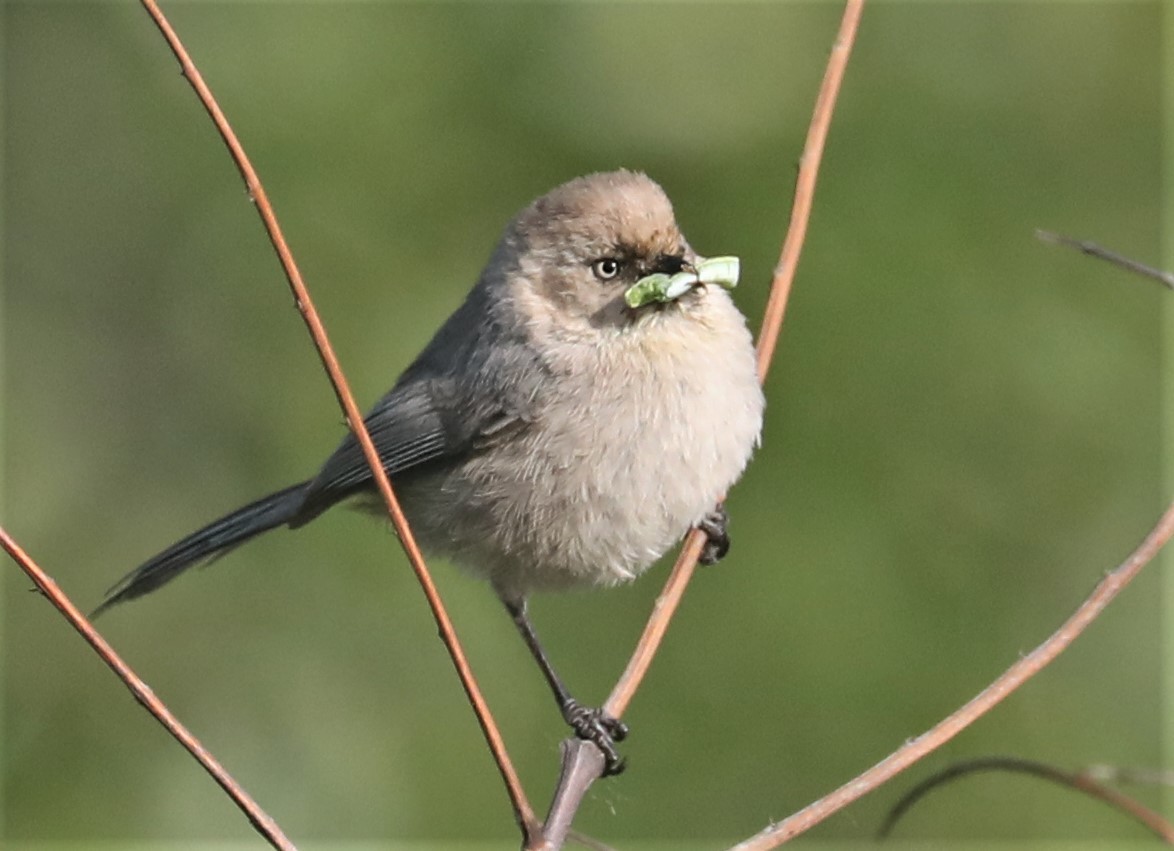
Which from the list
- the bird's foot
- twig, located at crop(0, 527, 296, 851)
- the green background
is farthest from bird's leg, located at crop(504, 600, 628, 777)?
twig, located at crop(0, 527, 296, 851)

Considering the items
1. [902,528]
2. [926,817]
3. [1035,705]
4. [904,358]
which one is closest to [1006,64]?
[904,358]

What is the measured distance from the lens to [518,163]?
526cm

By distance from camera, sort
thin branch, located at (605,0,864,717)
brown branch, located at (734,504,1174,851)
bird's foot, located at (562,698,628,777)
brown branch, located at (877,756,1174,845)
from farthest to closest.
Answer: bird's foot, located at (562,698,628,777)
thin branch, located at (605,0,864,717)
brown branch, located at (877,756,1174,845)
brown branch, located at (734,504,1174,851)

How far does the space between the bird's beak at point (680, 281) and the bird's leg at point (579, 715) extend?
90cm

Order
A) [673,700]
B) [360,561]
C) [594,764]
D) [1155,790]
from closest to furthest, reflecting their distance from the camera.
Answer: [594,764], [1155,790], [673,700], [360,561]

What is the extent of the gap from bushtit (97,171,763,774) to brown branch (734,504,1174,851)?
1.04 m

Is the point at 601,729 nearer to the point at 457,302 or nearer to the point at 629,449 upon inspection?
the point at 629,449

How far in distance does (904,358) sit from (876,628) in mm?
795

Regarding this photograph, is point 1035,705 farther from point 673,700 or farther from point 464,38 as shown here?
point 464,38

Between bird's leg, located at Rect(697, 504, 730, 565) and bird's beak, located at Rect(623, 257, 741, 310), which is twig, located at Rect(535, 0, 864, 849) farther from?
bird's leg, located at Rect(697, 504, 730, 565)

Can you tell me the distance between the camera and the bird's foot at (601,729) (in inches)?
132

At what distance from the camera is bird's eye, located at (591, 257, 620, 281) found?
3836 millimetres

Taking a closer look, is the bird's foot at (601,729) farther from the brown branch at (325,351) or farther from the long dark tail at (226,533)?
the long dark tail at (226,533)

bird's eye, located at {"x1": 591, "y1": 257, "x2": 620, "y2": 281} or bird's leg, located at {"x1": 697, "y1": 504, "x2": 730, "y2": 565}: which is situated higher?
bird's eye, located at {"x1": 591, "y1": 257, "x2": 620, "y2": 281}
